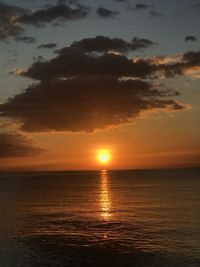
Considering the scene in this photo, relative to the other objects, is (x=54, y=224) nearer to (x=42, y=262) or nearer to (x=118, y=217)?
(x=118, y=217)

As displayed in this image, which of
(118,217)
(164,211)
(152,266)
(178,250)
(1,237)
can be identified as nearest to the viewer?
(152,266)

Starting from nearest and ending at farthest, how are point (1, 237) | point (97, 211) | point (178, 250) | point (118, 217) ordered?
point (178, 250) < point (1, 237) < point (118, 217) < point (97, 211)

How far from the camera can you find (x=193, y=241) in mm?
53094

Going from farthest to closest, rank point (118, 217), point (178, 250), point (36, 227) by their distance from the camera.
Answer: point (118, 217) < point (36, 227) < point (178, 250)

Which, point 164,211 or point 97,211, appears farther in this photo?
point 97,211

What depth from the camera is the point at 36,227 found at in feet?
227

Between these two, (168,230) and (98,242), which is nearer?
(98,242)

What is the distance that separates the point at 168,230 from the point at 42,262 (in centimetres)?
2398

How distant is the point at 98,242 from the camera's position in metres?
54.2

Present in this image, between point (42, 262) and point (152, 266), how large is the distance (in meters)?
10.9

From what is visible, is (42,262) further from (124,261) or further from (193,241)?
(193,241)

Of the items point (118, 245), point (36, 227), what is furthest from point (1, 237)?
point (118, 245)

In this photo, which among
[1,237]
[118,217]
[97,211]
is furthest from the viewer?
[97,211]

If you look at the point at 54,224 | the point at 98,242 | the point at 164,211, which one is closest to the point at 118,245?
the point at 98,242
